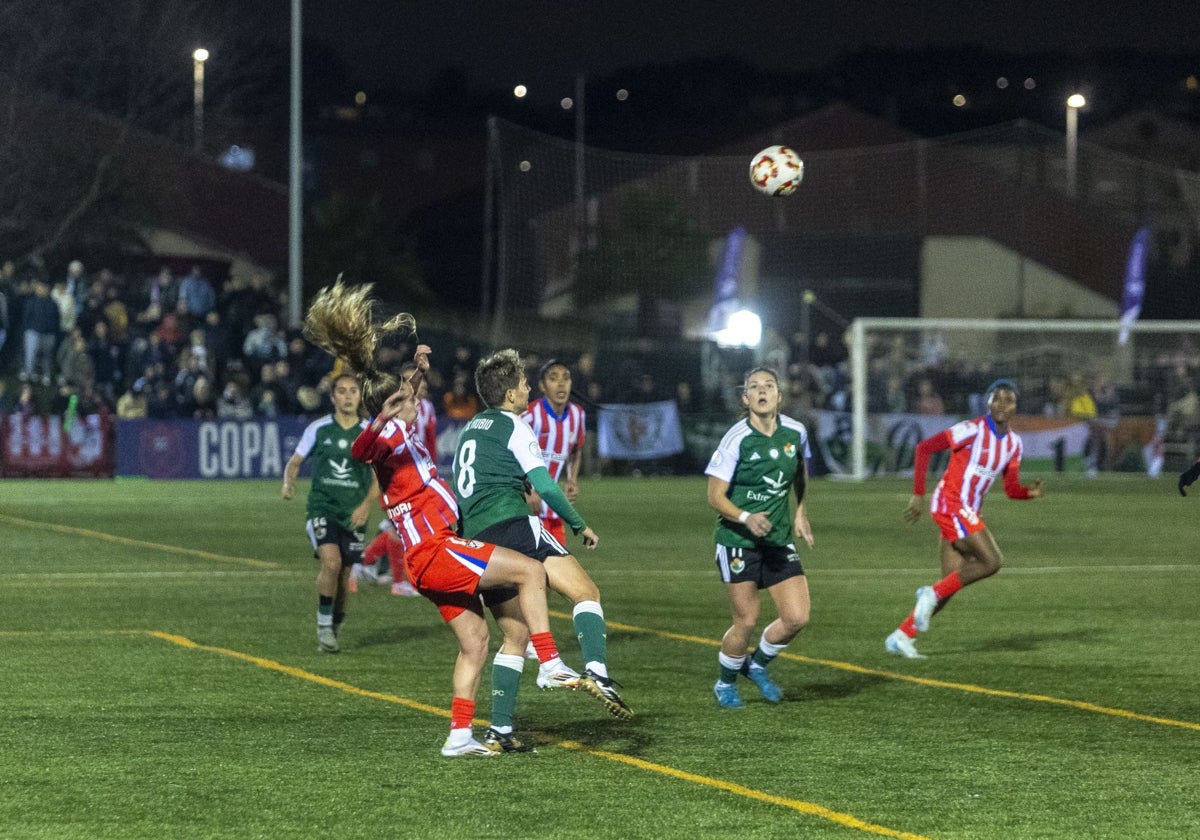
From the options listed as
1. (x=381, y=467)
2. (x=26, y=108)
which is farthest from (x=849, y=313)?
(x=381, y=467)

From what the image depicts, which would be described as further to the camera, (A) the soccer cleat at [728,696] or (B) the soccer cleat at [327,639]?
(B) the soccer cleat at [327,639]

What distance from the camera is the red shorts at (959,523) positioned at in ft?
44.9

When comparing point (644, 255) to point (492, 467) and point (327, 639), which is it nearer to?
point (327, 639)

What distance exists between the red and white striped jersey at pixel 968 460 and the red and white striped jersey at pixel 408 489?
5513mm

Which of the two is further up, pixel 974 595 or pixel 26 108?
pixel 26 108

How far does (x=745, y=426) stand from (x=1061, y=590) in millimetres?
8090

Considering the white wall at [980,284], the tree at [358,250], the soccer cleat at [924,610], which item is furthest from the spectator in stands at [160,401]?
the white wall at [980,284]

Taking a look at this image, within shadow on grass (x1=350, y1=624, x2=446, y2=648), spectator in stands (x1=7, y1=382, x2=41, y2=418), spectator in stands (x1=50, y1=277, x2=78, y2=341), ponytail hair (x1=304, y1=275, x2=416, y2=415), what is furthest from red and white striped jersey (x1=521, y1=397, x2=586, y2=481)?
spectator in stands (x1=50, y1=277, x2=78, y2=341)

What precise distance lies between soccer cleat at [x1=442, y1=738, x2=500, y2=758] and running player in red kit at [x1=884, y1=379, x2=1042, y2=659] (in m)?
5.31

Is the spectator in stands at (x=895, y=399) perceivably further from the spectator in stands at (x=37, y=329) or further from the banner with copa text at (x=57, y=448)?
the spectator in stands at (x=37, y=329)

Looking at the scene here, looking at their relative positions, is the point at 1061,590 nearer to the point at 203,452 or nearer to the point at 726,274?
the point at 203,452

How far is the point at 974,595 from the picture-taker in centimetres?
1739

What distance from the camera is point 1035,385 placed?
3747 cm

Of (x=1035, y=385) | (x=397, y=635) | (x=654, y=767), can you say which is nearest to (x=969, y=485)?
(x=397, y=635)
